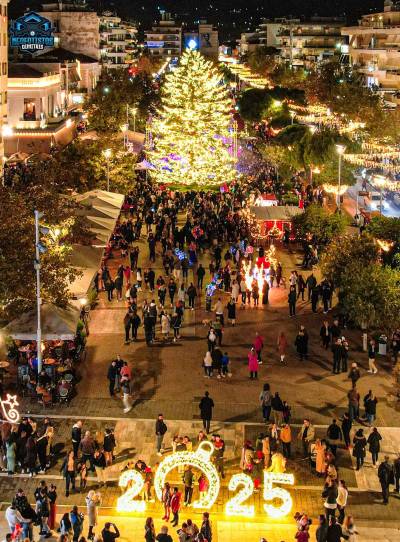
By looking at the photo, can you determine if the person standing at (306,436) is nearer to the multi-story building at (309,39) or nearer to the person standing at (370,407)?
the person standing at (370,407)

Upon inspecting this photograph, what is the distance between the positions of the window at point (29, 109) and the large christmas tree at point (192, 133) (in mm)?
8809

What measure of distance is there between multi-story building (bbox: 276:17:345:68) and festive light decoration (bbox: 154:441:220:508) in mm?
129940

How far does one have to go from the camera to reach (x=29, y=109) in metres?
55.3

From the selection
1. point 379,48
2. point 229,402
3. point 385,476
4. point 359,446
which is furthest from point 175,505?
point 379,48

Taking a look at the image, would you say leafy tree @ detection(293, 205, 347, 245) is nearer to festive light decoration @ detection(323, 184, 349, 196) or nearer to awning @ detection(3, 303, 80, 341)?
festive light decoration @ detection(323, 184, 349, 196)

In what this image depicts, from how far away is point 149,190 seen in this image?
2031 inches

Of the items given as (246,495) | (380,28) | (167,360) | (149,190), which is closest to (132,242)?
(149,190)

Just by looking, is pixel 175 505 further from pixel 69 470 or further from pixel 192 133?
pixel 192 133

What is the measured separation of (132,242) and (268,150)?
783 inches

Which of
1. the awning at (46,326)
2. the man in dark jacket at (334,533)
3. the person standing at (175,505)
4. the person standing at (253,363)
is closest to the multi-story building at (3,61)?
the awning at (46,326)

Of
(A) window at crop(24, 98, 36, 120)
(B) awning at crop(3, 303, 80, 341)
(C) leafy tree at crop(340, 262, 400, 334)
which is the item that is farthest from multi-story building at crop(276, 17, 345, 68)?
(B) awning at crop(3, 303, 80, 341)

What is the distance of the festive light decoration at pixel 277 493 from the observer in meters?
17.1

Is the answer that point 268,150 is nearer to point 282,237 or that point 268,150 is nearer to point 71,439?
point 282,237

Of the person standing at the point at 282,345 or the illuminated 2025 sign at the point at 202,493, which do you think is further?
the person standing at the point at 282,345
